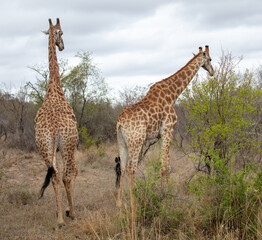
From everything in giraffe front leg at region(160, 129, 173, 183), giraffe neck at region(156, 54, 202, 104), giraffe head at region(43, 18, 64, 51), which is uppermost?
giraffe head at region(43, 18, 64, 51)

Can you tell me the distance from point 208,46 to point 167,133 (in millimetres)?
2264

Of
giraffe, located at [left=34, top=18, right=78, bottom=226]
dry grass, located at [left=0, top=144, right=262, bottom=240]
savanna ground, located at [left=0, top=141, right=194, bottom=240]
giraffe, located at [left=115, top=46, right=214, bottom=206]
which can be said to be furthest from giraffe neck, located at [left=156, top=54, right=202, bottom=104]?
giraffe, located at [left=34, top=18, right=78, bottom=226]

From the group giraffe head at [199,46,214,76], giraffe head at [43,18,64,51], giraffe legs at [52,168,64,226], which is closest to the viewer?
giraffe legs at [52,168,64,226]

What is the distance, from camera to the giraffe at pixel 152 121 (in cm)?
568

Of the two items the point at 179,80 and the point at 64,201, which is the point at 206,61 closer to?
the point at 179,80

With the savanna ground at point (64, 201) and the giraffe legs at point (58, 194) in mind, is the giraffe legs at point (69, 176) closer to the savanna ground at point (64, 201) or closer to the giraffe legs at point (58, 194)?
the savanna ground at point (64, 201)

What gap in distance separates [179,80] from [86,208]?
315 cm

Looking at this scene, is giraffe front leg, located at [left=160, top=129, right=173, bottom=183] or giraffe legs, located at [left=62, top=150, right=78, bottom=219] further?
giraffe front leg, located at [left=160, top=129, right=173, bottom=183]

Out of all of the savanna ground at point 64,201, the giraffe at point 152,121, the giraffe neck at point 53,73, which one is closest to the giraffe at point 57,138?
the giraffe neck at point 53,73

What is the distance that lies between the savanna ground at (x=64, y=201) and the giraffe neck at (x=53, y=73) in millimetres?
2101

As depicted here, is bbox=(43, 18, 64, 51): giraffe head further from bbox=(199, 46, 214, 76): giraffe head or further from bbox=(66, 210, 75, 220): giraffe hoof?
bbox=(66, 210, 75, 220): giraffe hoof

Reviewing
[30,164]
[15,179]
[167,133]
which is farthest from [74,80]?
[167,133]

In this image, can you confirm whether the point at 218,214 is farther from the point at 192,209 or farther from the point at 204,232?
the point at 192,209

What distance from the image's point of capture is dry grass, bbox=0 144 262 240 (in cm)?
408
